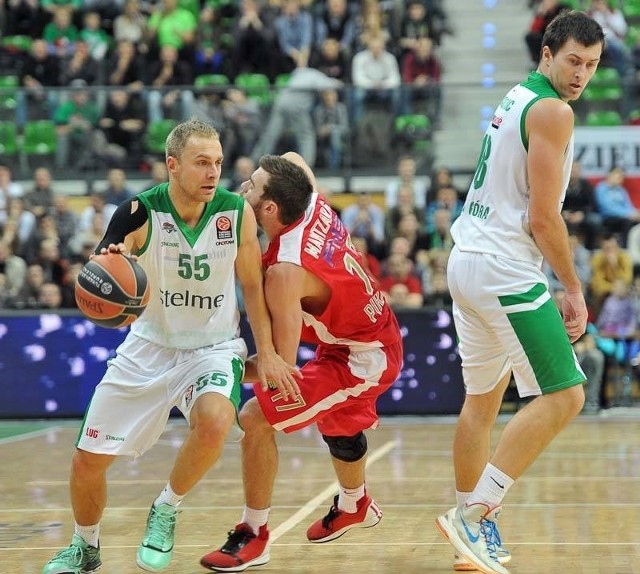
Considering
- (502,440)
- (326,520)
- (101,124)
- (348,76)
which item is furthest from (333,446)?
(348,76)

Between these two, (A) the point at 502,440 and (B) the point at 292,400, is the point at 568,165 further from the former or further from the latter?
(B) the point at 292,400

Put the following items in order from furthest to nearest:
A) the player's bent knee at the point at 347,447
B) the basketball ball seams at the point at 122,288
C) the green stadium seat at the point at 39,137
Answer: the green stadium seat at the point at 39,137 → the player's bent knee at the point at 347,447 → the basketball ball seams at the point at 122,288

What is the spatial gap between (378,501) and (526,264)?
2602mm

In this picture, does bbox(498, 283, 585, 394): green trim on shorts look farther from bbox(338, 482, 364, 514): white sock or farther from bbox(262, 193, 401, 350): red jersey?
bbox(338, 482, 364, 514): white sock

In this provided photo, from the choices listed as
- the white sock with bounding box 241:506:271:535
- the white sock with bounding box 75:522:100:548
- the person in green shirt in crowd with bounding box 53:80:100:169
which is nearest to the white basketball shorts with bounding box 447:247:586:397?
the white sock with bounding box 241:506:271:535

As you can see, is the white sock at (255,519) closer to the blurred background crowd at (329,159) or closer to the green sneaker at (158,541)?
the green sneaker at (158,541)

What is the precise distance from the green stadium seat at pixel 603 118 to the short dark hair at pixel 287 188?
9.27m

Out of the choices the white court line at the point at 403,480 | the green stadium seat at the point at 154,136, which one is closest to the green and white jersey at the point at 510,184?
the white court line at the point at 403,480

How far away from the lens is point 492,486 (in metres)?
5.10

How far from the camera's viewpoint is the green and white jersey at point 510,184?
203 inches

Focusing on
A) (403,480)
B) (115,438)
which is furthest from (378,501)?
(115,438)

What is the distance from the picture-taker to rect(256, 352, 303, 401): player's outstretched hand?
533 cm

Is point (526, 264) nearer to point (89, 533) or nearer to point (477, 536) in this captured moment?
point (477, 536)

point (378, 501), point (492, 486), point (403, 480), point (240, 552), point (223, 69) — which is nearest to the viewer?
point (492, 486)
